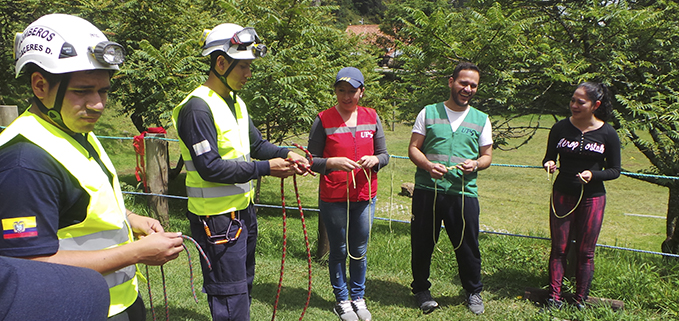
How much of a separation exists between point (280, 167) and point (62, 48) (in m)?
1.52

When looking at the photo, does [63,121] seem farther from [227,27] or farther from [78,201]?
[227,27]

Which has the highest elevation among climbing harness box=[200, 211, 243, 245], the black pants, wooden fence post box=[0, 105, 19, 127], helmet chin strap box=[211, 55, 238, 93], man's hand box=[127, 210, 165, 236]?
helmet chin strap box=[211, 55, 238, 93]

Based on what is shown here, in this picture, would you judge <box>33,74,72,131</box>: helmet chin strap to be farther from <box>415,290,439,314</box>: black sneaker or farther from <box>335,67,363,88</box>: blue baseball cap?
<box>415,290,439,314</box>: black sneaker

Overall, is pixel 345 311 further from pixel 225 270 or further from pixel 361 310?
pixel 225 270

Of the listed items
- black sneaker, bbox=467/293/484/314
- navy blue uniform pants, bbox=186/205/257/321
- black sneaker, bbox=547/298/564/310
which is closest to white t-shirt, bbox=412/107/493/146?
black sneaker, bbox=467/293/484/314

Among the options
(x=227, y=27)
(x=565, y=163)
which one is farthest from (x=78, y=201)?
(x=565, y=163)

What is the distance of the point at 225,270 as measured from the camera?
2.92 metres

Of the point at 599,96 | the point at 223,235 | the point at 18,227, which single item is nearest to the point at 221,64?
the point at 223,235

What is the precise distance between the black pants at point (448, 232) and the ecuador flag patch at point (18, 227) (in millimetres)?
3232

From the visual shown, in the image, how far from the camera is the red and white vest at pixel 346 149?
3.84m

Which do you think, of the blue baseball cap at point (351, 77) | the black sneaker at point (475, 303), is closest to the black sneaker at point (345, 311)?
the black sneaker at point (475, 303)

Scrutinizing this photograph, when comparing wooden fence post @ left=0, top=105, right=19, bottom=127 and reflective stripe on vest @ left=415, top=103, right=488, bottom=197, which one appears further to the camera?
wooden fence post @ left=0, top=105, right=19, bottom=127

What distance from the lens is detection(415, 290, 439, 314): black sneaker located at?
424 centimetres

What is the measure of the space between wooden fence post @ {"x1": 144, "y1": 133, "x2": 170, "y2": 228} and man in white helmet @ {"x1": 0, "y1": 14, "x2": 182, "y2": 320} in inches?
146
